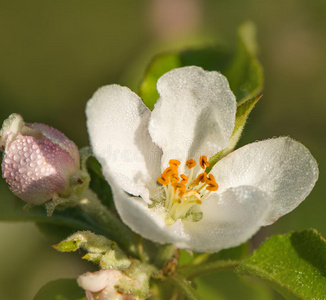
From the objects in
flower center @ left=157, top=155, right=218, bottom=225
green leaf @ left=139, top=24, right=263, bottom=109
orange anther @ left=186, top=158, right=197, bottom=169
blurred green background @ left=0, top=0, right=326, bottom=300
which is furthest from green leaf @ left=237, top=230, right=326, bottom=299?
blurred green background @ left=0, top=0, right=326, bottom=300

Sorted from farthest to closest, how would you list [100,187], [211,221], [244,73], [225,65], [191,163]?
[225,65] → [244,73] → [100,187] → [191,163] → [211,221]

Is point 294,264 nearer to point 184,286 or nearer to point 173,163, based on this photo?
point 184,286

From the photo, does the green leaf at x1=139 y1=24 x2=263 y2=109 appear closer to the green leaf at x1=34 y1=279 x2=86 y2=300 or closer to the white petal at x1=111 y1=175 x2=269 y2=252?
the white petal at x1=111 y1=175 x2=269 y2=252

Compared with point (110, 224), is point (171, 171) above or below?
above

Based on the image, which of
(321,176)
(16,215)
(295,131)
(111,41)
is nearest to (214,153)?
(16,215)

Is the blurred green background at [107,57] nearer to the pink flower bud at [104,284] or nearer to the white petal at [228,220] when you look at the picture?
the white petal at [228,220]

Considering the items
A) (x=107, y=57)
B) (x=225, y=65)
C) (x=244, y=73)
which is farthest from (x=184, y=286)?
(x=107, y=57)
